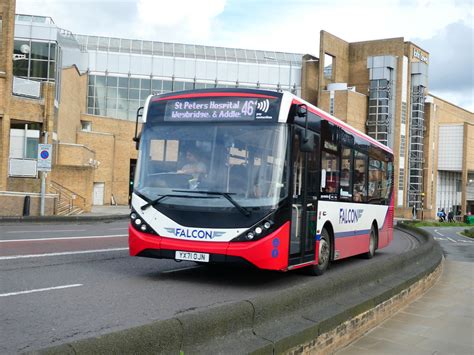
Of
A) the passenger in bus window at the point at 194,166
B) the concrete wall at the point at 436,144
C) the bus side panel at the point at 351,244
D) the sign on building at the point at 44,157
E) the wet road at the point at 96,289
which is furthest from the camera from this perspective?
the concrete wall at the point at 436,144

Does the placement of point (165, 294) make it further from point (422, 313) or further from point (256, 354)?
point (422, 313)

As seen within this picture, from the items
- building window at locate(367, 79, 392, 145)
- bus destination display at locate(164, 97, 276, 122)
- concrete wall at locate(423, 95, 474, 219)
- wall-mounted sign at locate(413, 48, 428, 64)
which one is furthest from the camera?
concrete wall at locate(423, 95, 474, 219)

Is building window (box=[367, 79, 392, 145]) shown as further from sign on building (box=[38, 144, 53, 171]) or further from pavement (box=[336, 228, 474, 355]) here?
pavement (box=[336, 228, 474, 355])

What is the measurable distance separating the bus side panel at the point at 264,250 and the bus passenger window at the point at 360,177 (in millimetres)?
4730

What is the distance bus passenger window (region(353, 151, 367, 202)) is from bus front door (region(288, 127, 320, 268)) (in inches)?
110

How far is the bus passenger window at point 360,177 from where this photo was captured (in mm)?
13062

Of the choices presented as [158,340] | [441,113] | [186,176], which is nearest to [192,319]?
[158,340]

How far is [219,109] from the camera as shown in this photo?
936 centimetres

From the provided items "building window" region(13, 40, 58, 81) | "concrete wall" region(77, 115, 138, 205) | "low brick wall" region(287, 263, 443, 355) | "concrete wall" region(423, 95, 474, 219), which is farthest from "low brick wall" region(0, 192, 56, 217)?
"concrete wall" region(423, 95, 474, 219)

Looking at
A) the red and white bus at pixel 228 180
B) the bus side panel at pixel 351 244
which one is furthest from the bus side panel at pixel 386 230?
the red and white bus at pixel 228 180

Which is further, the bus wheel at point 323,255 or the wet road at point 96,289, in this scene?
the bus wheel at point 323,255

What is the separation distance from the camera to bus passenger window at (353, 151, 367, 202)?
13062 millimetres

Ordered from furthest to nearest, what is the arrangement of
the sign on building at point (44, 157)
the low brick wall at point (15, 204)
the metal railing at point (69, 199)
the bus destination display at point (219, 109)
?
the metal railing at point (69, 199), the low brick wall at point (15, 204), the sign on building at point (44, 157), the bus destination display at point (219, 109)

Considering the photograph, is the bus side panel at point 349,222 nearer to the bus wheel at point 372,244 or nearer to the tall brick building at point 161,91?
the bus wheel at point 372,244
